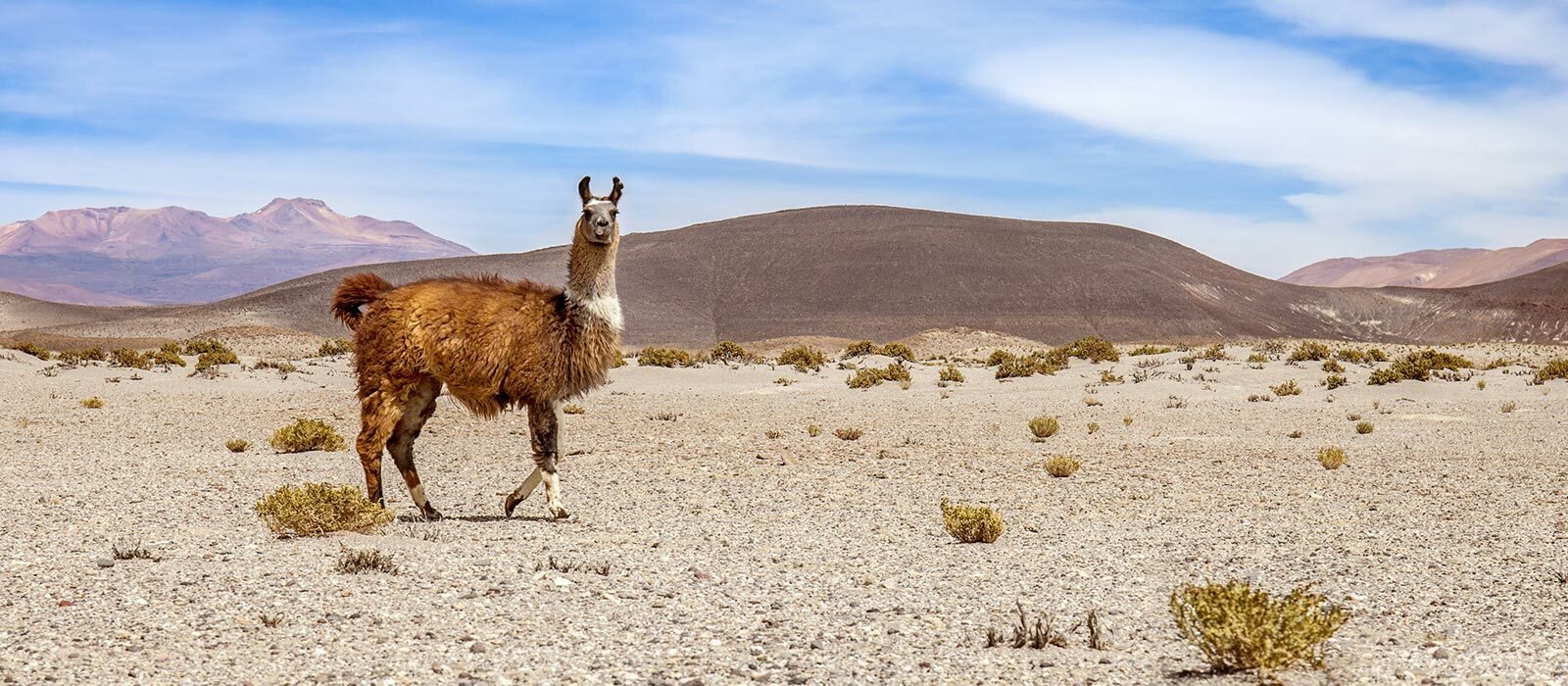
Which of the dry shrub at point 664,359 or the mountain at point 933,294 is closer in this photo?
the dry shrub at point 664,359

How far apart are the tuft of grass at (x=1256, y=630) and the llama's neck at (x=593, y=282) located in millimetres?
5412

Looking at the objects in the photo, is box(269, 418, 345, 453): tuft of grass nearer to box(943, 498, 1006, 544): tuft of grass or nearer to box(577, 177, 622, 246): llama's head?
box(577, 177, 622, 246): llama's head

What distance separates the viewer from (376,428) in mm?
9367

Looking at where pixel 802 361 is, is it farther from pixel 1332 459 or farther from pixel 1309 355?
pixel 1332 459

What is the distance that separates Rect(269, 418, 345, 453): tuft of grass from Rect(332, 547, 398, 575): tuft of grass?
8394 millimetres

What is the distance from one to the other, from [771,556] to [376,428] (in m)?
3.37

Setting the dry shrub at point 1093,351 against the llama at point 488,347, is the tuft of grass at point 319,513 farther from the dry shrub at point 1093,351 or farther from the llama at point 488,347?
the dry shrub at point 1093,351

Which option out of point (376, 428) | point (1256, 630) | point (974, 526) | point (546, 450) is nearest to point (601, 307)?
point (546, 450)

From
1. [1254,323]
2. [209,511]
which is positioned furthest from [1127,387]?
[1254,323]

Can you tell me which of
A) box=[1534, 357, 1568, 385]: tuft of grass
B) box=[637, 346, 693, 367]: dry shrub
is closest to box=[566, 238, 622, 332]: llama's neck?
box=[1534, 357, 1568, 385]: tuft of grass

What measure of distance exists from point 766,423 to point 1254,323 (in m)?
92.1

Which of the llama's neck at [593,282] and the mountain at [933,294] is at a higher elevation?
the mountain at [933,294]

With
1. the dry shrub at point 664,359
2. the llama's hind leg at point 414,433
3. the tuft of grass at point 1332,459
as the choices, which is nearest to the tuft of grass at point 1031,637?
the llama's hind leg at point 414,433

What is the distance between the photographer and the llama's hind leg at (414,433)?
375 inches
